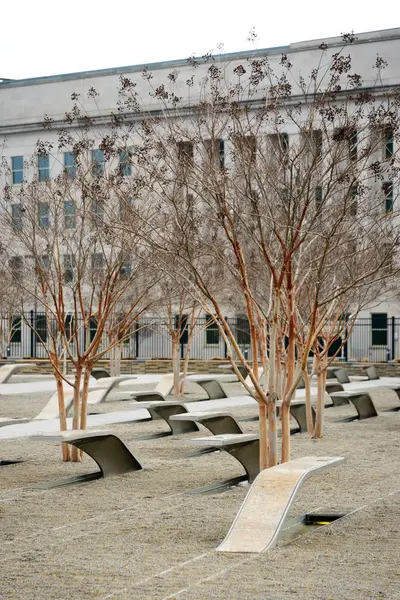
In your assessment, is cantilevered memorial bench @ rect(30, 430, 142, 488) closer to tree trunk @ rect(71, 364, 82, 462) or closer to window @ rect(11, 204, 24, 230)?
tree trunk @ rect(71, 364, 82, 462)

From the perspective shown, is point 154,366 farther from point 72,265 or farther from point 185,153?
point 185,153

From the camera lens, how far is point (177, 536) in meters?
8.70

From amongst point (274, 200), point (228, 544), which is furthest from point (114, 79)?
point (228, 544)

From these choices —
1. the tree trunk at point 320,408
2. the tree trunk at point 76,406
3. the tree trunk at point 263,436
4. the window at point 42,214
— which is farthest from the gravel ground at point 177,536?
the window at point 42,214

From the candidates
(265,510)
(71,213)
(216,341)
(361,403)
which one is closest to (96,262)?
(71,213)

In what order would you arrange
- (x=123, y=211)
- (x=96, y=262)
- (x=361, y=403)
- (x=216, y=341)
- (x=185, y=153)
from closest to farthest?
1. (x=185, y=153)
2. (x=123, y=211)
3. (x=96, y=262)
4. (x=361, y=403)
5. (x=216, y=341)

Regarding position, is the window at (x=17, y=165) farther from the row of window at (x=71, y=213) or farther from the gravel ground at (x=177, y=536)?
the gravel ground at (x=177, y=536)

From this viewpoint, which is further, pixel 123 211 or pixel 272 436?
pixel 123 211

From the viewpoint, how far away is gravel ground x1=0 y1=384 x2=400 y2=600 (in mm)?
6824

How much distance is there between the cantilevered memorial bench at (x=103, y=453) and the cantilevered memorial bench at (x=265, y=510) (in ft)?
10.4

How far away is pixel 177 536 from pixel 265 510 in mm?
826

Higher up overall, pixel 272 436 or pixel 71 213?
A: pixel 71 213

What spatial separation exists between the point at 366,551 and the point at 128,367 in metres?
32.6

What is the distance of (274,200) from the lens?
14.1 metres
